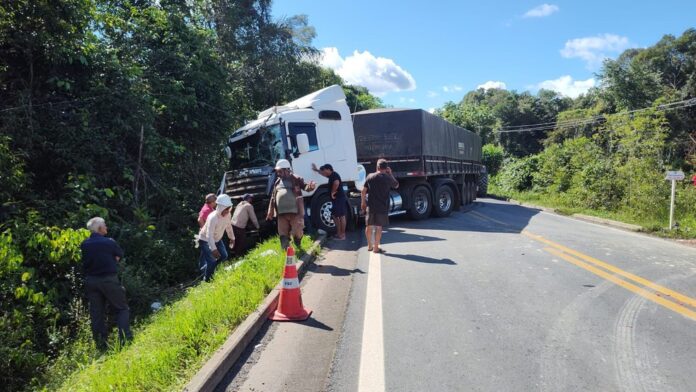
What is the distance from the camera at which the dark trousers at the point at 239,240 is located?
9.29 m

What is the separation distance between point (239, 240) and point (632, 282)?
22.9 ft

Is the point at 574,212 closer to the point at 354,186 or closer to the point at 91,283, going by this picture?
the point at 354,186

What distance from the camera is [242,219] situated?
906 centimetres

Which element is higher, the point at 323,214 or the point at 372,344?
the point at 323,214

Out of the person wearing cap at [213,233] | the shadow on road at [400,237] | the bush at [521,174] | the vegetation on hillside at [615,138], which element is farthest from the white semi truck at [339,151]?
the bush at [521,174]

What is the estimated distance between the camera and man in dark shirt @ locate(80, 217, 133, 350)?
5586 mm

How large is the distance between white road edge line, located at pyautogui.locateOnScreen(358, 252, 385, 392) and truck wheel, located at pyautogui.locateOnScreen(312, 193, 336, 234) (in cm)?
411

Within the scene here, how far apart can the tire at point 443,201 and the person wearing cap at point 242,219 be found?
22.0 feet

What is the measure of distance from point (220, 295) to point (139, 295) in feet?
8.87

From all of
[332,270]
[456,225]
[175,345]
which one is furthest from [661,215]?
[175,345]

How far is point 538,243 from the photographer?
9281 millimetres

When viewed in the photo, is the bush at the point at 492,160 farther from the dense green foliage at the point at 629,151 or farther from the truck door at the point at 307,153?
the truck door at the point at 307,153

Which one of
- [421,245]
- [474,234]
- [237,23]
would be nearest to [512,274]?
[421,245]

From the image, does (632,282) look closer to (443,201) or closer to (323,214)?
(323,214)
